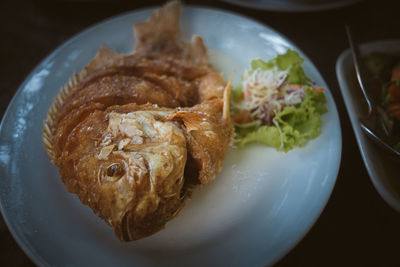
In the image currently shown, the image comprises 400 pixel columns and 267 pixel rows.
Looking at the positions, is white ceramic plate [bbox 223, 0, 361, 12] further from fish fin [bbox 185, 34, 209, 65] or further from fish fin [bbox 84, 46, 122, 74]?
fish fin [bbox 84, 46, 122, 74]

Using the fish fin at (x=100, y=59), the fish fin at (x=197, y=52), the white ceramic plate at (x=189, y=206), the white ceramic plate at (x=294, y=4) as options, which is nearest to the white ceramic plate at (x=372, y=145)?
the white ceramic plate at (x=189, y=206)

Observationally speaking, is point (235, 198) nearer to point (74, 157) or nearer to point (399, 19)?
point (74, 157)

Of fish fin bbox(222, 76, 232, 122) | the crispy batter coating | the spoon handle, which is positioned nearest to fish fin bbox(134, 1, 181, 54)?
the crispy batter coating

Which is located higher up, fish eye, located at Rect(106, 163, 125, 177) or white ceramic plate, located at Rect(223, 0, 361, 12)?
white ceramic plate, located at Rect(223, 0, 361, 12)

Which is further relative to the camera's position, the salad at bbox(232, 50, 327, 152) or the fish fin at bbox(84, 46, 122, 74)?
the fish fin at bbox(84, 46, 122, 74)

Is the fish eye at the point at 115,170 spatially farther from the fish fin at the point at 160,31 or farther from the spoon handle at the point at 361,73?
the spoon handle at the point at 361,73

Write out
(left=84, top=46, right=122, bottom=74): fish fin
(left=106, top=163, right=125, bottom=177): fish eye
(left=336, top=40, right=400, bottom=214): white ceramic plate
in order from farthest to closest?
(left=84, top=46, right=122, bottom=74): fish fin < (left=336, top=40, right=400, bottom=214): white ceramic plate < (left=106, top=163, right=125, bottom=177): fish eye

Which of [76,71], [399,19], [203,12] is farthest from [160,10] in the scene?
[399,19]

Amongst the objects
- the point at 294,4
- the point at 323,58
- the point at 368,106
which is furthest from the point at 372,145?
the point at 294,4
